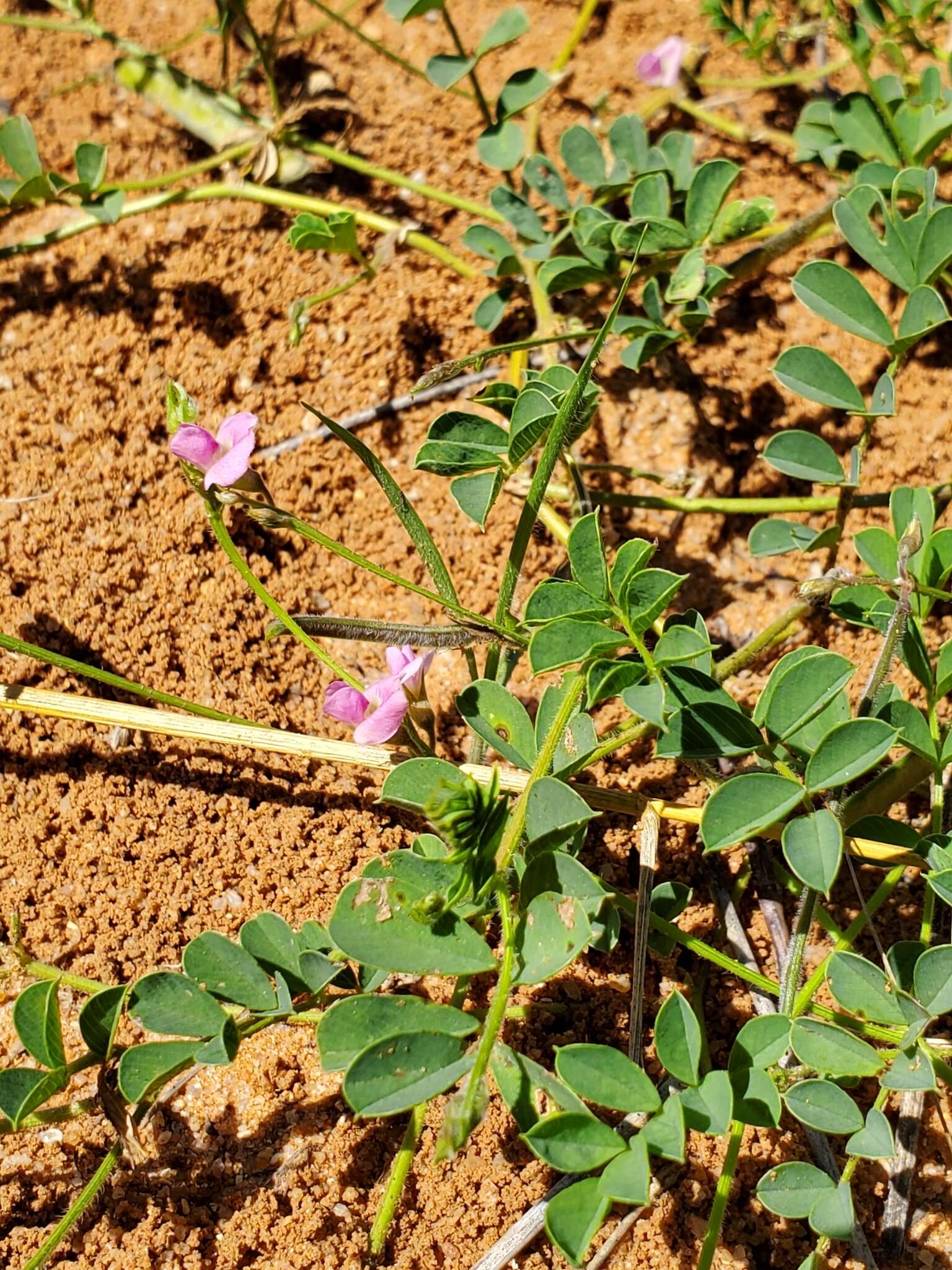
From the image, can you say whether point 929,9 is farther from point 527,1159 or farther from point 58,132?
point 527,1159

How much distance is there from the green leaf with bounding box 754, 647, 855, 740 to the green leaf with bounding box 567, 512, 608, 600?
0.22m

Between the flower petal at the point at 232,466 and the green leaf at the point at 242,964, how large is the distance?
53 centimetres

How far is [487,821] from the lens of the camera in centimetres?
120

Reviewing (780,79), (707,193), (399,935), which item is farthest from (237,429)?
(780,79)

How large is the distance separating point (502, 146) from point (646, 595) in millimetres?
1135

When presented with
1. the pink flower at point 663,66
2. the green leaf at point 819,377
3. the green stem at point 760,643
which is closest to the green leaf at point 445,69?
the pink flower at point 663,66

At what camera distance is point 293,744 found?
1.58 metres

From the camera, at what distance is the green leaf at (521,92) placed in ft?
6.68

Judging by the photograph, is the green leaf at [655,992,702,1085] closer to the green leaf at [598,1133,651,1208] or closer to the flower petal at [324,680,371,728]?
the green leaf at [598,1133,651,1208]

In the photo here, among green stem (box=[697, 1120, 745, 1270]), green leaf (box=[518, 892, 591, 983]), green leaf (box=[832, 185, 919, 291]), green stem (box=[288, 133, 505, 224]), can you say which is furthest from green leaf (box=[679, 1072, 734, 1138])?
green stem (box=[288, 133, 505, 224])

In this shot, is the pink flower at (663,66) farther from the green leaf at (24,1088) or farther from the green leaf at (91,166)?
the green leaf at (24,1088)

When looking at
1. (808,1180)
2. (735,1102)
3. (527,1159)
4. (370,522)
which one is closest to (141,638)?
A: (370,522)

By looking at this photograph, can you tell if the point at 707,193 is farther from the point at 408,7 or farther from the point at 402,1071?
the point at 402,1071

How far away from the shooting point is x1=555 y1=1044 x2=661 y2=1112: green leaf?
1.19 m
